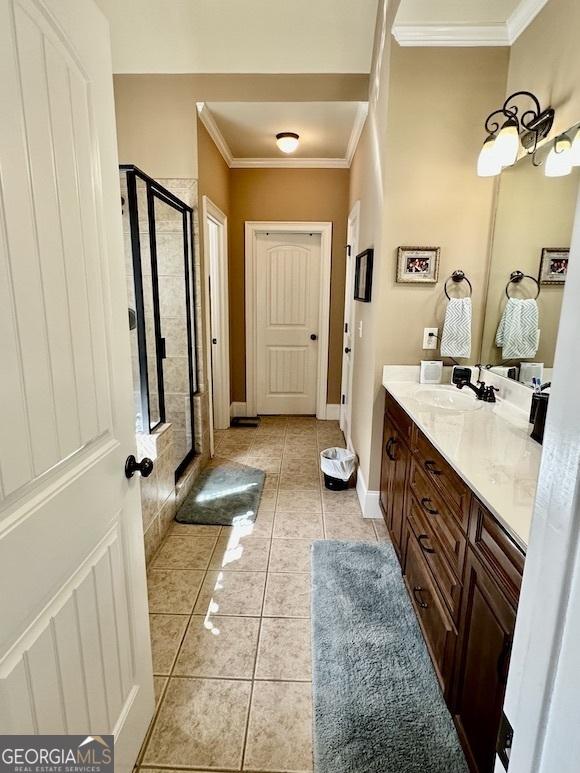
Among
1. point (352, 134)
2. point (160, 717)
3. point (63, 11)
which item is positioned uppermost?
point (352, 134)

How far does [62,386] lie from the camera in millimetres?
834

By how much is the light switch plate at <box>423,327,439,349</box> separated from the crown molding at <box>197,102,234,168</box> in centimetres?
218

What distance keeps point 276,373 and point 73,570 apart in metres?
3.81

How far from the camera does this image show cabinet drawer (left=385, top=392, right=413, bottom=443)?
6.44 ft

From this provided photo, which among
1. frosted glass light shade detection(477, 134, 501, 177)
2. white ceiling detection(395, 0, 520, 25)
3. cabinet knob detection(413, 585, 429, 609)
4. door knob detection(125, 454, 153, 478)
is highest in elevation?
white ceiling detection(395, 0, 520, 25)

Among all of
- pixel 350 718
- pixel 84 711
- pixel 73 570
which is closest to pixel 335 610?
pixel 350 718

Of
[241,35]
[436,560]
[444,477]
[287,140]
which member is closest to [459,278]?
[444,477]

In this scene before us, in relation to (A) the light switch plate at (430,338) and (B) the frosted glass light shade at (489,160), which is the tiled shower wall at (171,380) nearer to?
(A) the light switch plate at (430,338)

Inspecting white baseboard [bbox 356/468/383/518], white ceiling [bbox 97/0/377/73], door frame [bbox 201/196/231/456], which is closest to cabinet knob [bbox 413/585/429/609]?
white baseboard [bbox 356/468/383/518]

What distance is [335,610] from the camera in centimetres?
186

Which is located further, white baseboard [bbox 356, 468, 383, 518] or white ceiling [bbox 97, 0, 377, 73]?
white baseboard [bbox 356, 468, 383, 518]

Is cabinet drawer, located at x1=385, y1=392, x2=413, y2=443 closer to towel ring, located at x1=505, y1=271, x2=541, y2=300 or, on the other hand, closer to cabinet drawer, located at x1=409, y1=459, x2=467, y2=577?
cabinet drawer, located at x1=409, y1=459, x2=467, y2=577

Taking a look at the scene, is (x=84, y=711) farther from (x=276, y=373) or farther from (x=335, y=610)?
(x=276, y=373)

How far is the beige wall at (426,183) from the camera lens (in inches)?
83.9
